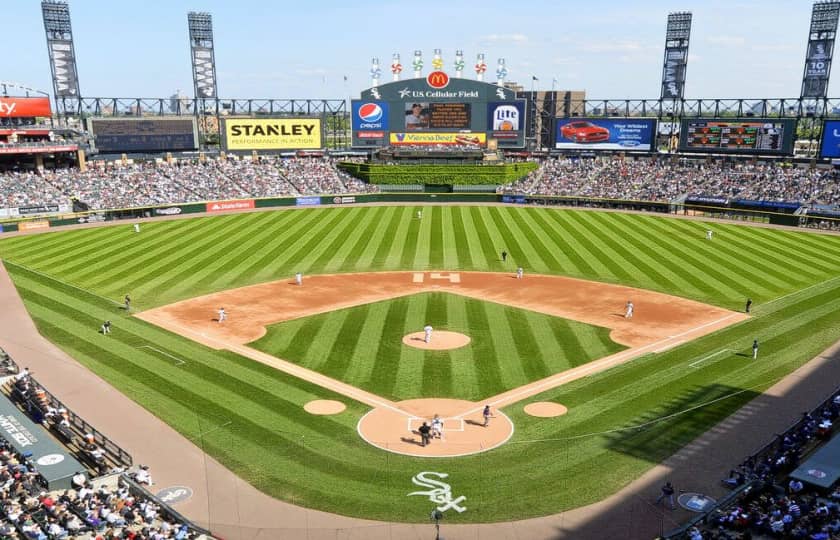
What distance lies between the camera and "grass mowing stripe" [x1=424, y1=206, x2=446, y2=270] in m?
50.4

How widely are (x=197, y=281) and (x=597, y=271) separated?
2922 centimetres

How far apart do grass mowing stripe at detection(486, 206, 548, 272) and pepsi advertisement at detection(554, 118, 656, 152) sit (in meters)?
21.4

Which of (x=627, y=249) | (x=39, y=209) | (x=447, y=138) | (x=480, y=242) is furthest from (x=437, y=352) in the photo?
(x=447, y=138)

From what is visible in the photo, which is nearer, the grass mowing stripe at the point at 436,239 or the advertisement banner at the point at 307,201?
the grass mowing stripe at the point at 436,239

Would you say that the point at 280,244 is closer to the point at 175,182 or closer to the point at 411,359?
the point at 411,359

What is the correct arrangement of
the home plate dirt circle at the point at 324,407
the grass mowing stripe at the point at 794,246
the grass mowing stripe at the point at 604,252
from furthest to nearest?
the grass mowing stripe at the point at 794,246, the grass mowing stripe at the point at 604,252, the home plate dirt circle at the point at 324,407

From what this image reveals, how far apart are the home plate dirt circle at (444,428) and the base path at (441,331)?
0.12 ft

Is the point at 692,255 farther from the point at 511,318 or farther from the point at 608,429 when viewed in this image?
the point at 608,429

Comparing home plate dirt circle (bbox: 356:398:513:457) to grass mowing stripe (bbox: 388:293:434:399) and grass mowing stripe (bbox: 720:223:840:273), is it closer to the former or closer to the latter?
grass mowing stripe (bbox: 388:293:434:399)

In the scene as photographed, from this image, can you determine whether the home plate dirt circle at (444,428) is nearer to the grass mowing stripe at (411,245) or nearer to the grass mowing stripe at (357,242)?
the grass mowing stripe at (411,245)

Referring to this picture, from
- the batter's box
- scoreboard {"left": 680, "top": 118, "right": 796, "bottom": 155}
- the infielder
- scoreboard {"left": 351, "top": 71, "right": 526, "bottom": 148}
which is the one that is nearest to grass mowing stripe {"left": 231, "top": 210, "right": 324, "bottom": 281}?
the infielder

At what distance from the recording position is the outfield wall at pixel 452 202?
6725cm

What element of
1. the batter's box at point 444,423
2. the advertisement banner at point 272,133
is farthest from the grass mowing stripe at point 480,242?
the advertisement banner at point 272,133

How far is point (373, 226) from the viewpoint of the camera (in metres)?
66.9
